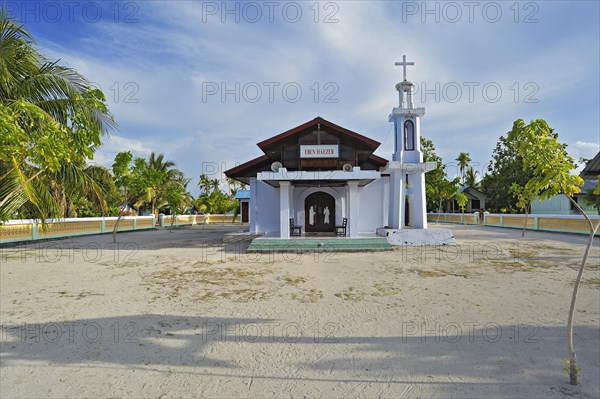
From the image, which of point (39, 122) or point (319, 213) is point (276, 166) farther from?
point (39, 122)

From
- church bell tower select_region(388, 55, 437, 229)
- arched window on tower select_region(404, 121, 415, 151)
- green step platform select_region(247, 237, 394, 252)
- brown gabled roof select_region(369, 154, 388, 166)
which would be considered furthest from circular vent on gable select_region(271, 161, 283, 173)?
arched window on tower select_region(404, 121, 415, 151)

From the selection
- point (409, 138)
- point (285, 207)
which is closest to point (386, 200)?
point (409, 138)

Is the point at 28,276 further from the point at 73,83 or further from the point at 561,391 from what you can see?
the point at 561,391

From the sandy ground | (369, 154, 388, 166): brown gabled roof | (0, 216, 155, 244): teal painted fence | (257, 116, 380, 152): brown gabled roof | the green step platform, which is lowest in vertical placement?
the sandy ground

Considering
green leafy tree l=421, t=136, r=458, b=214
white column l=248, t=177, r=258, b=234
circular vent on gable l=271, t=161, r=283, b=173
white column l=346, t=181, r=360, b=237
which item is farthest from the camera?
green leafy tree l=421, t=136, r=458, b=214

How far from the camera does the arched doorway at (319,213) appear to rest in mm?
17734

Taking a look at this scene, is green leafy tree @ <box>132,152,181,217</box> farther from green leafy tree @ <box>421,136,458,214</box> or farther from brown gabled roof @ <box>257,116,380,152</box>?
green leafy tree @ <box>421,136,458,214</box>

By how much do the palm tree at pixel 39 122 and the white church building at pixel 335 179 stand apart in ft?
25.5

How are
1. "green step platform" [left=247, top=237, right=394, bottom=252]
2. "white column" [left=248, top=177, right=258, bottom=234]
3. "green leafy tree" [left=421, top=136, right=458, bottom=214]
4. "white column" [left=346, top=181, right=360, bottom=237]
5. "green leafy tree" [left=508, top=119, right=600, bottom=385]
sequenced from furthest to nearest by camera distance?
"green leafy tree" [left=421, top=136, right=458, bottom=214] < "white column" [left=248, top=177, right=258, bottom=234] < "white column" [left=346, top=181, right=360, bottom=237] < "green step platform" [left=247, top=237, right=394, bottom=252] < "green leafy tree" [left=508, top=119, right=600, bottom=385]

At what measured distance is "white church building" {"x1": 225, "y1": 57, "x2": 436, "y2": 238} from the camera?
14766 mm

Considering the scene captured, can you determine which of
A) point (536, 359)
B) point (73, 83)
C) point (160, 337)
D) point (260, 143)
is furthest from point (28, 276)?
point (536, 359)

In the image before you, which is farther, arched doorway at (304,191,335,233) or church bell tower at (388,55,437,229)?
arched doorway at (304,191,335,233)

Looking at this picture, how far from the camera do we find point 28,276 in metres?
A: 8.31

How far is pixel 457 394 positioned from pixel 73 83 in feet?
31.6
